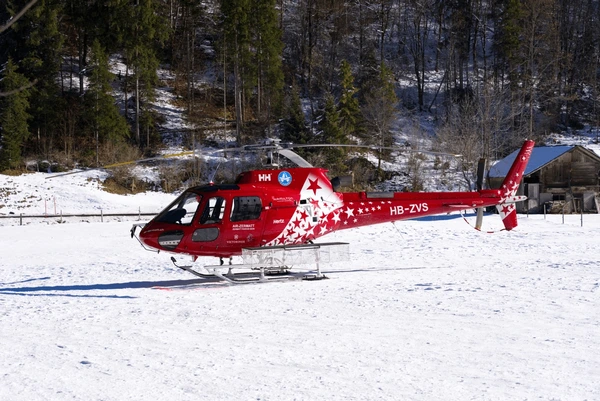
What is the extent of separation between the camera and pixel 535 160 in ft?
129

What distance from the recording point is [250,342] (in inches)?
284

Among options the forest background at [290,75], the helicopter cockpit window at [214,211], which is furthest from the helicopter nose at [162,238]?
the forest background at [290,75]

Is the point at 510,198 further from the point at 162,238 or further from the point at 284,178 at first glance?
the point at 162,238

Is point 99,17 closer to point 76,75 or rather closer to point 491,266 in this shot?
point 76,75

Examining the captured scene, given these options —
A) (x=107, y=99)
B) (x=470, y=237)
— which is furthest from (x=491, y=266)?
(x=107, y=99)

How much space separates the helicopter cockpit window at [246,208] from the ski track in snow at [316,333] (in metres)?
1.40

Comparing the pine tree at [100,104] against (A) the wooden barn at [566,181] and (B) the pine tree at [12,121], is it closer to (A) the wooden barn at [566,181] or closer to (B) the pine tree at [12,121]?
(B) the pine tree at [12,121]

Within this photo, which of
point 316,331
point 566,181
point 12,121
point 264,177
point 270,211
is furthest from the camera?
point 566,181

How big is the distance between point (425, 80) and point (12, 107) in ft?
135

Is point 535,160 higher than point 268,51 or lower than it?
lower

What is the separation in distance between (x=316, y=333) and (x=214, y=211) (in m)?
4.67

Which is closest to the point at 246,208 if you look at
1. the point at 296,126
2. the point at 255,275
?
the point at 255,275

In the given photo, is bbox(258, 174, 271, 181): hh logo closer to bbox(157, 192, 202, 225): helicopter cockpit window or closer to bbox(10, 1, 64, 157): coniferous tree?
bbox(157, 192, 202, 225): helicopter cockpit window

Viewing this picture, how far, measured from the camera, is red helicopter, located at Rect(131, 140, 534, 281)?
11445mm
